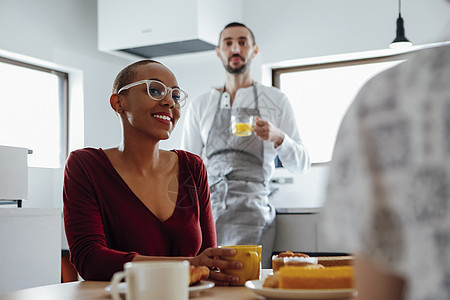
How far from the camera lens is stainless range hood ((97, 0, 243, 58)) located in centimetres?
354

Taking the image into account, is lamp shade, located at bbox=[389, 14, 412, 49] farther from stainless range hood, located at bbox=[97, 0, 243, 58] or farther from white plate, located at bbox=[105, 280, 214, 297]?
white plate, located at bbox=[105, 280, 214, 297]

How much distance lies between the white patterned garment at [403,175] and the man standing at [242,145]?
2078 mm

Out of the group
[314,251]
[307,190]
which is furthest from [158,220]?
[307,190]

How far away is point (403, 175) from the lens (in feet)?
1.31

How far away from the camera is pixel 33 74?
3652mm

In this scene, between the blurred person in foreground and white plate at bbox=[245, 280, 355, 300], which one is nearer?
white plate at bbox=[245, 280, 355, 300]

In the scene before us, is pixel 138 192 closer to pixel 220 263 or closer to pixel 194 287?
pixel 220 263

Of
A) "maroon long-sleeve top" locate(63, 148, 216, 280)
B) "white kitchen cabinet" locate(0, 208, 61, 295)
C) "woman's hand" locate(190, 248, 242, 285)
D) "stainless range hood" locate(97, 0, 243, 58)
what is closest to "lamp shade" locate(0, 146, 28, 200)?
"white kitchen cabinet" locate(0, 208, 61, 295)

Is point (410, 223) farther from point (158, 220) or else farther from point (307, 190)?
point (307, 190)

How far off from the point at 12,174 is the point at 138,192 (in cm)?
121

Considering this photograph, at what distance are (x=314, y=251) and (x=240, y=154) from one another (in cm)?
60

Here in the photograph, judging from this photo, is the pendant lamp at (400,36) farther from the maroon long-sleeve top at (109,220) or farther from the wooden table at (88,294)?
the wooden table at (88,294)

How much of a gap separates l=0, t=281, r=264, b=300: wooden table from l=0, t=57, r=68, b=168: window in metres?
2.61

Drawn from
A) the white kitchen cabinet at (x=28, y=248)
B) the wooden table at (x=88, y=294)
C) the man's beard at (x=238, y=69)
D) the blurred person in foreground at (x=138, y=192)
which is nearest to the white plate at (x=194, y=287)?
the wooden table at (x=88, y=294)
